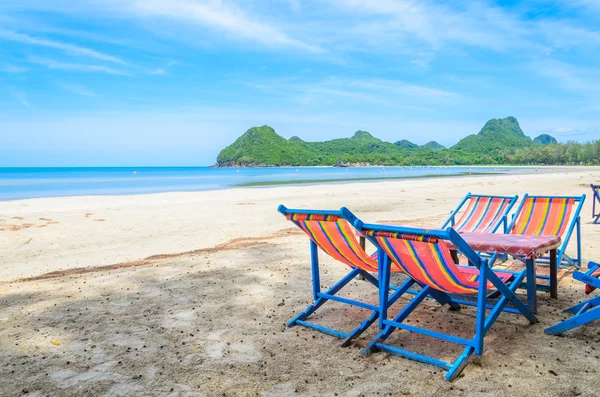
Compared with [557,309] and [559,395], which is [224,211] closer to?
[557,309]

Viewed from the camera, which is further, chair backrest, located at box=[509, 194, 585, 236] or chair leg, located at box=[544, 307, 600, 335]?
chair backrest, located at box=[509, 194, 585, 236]

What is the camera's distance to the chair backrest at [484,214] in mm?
6043

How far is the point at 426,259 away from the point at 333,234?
80cm

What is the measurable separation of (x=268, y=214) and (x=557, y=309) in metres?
9.08

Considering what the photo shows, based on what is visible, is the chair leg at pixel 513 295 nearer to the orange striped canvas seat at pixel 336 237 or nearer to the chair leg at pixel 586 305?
the chair leg at pixel 586 305

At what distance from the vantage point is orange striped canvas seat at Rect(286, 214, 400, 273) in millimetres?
3479

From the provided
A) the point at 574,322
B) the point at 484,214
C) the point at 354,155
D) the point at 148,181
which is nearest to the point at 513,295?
the point at 574,322

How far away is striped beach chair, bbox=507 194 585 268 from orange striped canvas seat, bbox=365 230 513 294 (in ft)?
9.42

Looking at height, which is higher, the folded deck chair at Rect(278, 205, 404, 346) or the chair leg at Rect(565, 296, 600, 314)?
the folded deck chair at Rect(278, 205, 404, 346)

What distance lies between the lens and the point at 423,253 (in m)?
2.95

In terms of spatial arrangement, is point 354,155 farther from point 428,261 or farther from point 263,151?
point 428,261

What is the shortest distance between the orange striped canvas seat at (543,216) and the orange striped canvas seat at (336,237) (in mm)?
2908

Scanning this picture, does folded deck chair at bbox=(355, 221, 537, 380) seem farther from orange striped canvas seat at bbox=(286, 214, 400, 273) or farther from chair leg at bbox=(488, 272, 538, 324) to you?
orange striped canvas seat at bbox=(286, 214, 400, 273)

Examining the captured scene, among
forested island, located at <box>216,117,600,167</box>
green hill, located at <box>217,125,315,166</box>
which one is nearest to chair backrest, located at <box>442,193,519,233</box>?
forested island, located at <box>216,117,600,167</box>
